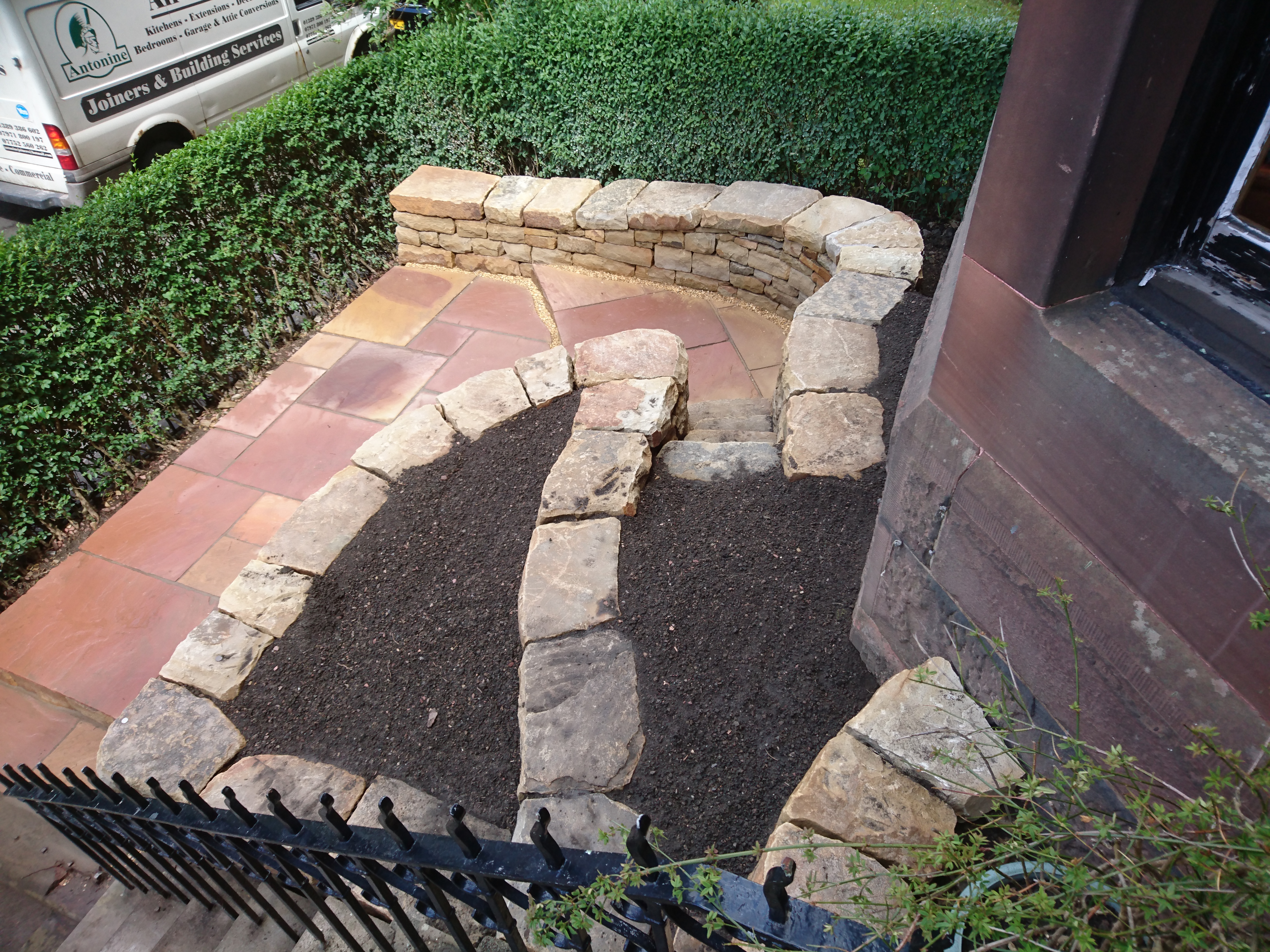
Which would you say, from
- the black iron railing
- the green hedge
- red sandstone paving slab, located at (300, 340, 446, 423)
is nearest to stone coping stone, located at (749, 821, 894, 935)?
the black iron railing

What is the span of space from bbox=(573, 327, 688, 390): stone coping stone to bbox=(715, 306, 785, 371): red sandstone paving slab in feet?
2.96

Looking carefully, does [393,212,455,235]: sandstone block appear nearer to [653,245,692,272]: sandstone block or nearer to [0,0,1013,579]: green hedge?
[0,0,1013,579]: green hedge

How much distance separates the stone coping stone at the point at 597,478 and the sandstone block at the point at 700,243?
213 centimetres

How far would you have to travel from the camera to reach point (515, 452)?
3.43 metres

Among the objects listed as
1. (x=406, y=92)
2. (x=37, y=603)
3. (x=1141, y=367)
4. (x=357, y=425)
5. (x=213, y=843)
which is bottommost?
(x=37, y=603)

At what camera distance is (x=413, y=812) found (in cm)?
230

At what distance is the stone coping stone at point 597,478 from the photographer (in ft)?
9.53

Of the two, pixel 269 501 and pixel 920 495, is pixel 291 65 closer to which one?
pixel 269 501

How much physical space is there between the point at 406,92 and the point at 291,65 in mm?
2355

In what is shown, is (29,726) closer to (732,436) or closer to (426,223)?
(732,436)

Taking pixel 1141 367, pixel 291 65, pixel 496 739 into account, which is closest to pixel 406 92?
pixel 291 65

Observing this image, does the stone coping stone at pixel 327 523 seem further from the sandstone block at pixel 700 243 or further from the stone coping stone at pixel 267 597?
the sandstone block at pixel 700 243

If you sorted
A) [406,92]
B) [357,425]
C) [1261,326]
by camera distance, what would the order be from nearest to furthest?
1. [1261,326]
2. [357,425]
3. [406,92]

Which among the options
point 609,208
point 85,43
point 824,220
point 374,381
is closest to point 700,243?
point 609,208
